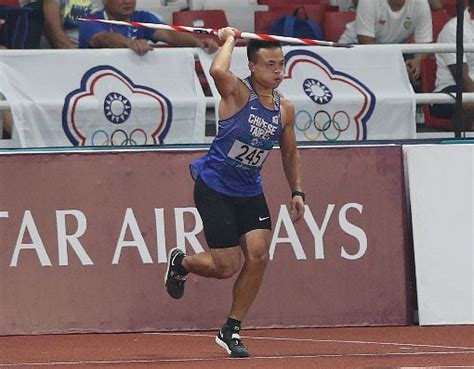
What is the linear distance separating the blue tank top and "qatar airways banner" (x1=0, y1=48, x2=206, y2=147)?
2.15 metres

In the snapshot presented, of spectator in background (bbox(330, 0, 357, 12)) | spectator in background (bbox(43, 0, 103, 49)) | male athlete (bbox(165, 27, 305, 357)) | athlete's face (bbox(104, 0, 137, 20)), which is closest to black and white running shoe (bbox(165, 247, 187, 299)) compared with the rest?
male athlete (bbox(165, 27, 305, 357))

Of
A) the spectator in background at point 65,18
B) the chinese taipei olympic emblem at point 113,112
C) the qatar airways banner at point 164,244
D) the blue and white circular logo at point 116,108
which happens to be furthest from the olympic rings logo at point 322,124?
the spectator in background at point 65,18

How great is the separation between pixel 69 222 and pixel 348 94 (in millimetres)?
2604

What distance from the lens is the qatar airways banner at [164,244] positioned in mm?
10680

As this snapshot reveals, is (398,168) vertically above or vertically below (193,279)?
above

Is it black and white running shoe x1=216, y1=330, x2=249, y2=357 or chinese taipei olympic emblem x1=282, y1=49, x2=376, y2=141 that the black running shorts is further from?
chinese taipei olympic emblem x1=282, y1=49, x2=376, y2=141

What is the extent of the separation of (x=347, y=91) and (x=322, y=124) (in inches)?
14.7

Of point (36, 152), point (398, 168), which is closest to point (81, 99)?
point (36, 152)

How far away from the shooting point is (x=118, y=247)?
35.2 feet

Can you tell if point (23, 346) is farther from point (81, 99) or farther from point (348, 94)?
point (348, 94)

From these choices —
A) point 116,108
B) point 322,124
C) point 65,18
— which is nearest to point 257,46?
point 116,108

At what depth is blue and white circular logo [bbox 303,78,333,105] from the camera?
11633 millimetres

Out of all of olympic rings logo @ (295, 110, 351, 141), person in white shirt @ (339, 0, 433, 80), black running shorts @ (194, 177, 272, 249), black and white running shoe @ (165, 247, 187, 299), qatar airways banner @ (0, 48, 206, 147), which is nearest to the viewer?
black running shorts @ (194, 177, 272, 249)

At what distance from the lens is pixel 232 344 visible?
9023 millimetres
